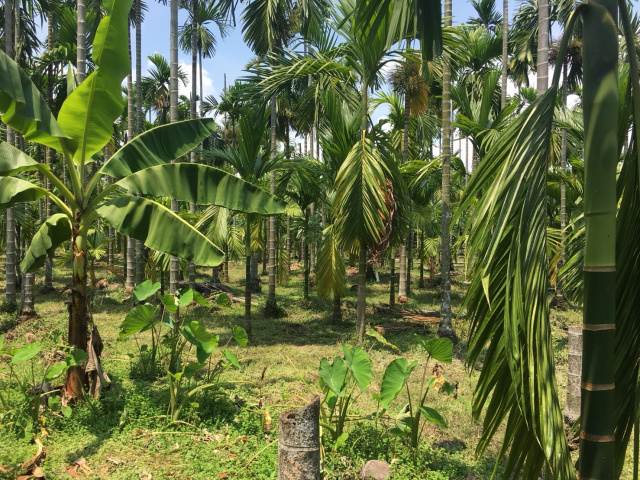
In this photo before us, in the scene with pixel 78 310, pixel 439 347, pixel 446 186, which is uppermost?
pixel 446 186

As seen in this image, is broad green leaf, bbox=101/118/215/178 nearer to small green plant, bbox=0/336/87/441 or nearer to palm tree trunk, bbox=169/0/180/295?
small green plant, bbox=0/336/87/441

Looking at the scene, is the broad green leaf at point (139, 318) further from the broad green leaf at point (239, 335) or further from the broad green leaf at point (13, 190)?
the broad green leaf at point (13, 190)

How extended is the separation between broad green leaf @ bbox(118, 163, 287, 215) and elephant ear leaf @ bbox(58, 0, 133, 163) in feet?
2.14

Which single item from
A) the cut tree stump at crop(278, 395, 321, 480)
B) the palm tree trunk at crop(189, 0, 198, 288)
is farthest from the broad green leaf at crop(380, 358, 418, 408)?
the palm tree trunk at crop(189, 0, 198, 288)

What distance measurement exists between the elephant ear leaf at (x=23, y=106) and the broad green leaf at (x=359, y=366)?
3709 mm

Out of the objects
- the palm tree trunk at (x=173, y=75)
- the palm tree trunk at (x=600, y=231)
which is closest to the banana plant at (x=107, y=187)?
the palm tree trunk at (x=173, y=75)

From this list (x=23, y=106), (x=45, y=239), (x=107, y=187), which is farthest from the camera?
(x=107, y=187)

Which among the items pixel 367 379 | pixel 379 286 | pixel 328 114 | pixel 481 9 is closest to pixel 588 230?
pixel 367 379

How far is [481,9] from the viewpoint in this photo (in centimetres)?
2039

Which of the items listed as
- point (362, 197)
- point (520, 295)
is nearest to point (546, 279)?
point (520, 295)

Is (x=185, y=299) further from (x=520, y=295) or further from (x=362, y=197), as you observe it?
(x=520, y=295)

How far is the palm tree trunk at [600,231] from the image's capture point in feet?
4.63

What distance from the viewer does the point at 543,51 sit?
652 cm

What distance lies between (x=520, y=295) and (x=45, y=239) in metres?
5.30
